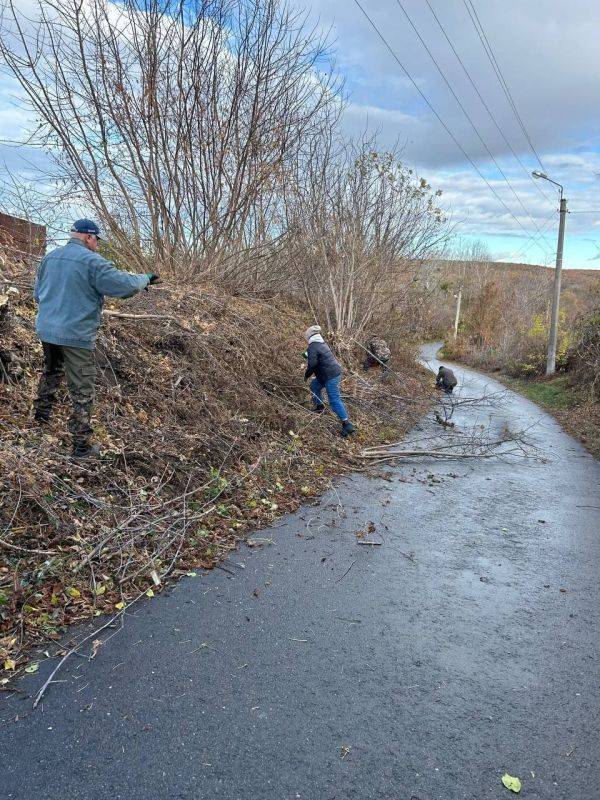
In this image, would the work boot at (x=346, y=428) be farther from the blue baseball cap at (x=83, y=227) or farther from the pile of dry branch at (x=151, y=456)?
the blue baseball cap at (x=83, y=227)

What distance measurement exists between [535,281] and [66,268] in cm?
5665

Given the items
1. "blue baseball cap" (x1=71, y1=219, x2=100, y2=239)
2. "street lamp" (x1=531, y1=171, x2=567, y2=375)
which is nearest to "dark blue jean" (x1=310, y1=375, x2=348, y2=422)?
"blue baseball cap" (x1=71, y1=219, x2=100, y2=239)

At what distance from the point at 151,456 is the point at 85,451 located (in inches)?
27.7

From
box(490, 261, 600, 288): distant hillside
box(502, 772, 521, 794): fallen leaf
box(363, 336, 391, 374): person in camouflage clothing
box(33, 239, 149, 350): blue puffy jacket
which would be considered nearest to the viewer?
box(502, 772, 521, 794): fallen leaf

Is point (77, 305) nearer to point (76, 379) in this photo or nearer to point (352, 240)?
point (76, 379)

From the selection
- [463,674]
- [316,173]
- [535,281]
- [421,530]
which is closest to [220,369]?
[421,530]

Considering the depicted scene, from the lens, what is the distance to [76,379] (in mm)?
5508

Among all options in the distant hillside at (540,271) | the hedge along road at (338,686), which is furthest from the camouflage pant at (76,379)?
the distant hillside at (540,271)

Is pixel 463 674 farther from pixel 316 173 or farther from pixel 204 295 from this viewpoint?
pixel 316 173

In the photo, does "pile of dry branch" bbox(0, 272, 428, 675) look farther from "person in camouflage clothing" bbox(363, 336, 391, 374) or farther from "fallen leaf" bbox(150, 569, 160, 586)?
"person in camouflage clothing" bbox(363, 336, 391, 374)

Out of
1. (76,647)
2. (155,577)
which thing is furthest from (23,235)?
(76,647)

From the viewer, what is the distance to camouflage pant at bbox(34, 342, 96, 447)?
548 cm

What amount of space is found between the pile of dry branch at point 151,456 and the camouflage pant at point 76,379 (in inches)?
10.5

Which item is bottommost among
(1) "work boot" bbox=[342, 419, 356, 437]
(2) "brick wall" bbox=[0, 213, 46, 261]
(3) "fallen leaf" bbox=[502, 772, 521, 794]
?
(3) "fallen leaf" bbox=[502, 772, 521, 794]
